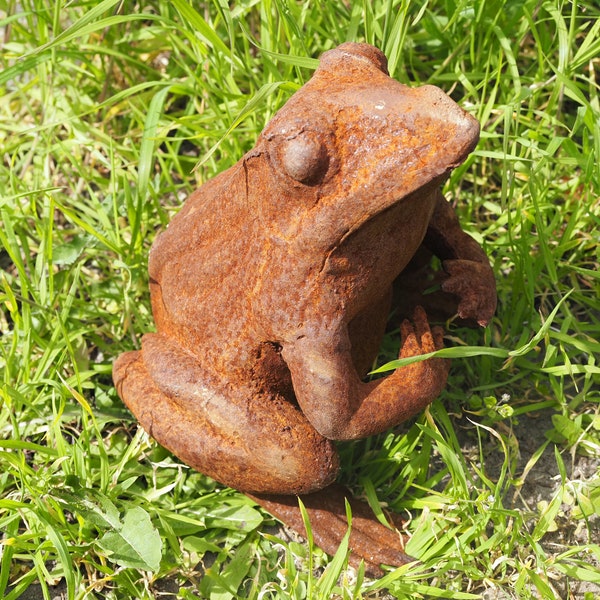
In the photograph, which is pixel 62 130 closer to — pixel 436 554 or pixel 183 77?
pixel 183 77

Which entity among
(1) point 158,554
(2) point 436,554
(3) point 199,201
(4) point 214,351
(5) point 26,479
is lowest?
(2) point 436,554

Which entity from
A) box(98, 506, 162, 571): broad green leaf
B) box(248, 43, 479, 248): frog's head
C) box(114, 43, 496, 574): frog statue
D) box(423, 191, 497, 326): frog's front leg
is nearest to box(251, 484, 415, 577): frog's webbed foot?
box(114, 43, 496, 574): frog statue

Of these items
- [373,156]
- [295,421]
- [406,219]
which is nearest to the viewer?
[373,156]

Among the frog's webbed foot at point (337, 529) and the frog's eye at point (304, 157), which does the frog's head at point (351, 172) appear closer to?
the frog's eye at point (304, 157)

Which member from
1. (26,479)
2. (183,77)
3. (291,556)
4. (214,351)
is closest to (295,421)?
(214,351)

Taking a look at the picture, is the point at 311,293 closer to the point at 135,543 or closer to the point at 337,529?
the point at 337,529

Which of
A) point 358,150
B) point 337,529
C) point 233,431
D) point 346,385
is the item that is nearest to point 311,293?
point 346,385
